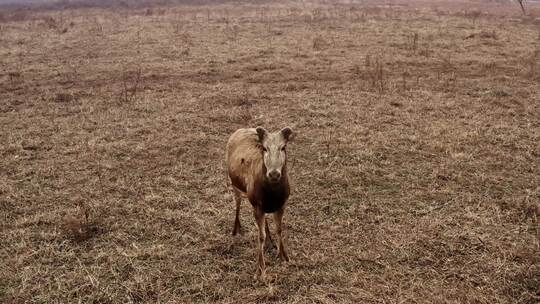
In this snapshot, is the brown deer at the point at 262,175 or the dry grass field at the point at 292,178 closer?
the brown deer at the point at 262,175

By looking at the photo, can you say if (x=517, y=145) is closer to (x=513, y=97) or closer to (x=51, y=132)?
(x=513, y=97)

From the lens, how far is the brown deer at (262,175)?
518 centimetres

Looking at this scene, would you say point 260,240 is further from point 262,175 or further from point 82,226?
point 82,226

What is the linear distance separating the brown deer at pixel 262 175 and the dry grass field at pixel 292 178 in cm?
69

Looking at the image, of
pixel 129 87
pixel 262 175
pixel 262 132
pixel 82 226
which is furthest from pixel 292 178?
pixel 129 87

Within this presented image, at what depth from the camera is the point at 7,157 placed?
959cm

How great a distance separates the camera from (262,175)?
543 cm

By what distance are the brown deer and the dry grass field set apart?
69 centimetres

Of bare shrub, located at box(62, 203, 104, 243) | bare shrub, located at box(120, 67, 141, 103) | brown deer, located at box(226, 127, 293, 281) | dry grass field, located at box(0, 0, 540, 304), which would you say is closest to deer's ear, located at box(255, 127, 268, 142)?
brown deer, located at box(226, 127, 293, 281)

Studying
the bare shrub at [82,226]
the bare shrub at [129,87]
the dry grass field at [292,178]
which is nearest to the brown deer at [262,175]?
the dry grass field at [292,178]

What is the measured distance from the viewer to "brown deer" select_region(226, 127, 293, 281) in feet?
17.0

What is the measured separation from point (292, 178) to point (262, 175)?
3.17 m

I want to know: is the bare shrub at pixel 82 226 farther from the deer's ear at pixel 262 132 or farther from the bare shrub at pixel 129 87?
the bare shrub at pixel 129 87

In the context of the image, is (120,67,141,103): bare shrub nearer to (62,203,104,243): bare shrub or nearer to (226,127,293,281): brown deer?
(62,203,104,243): bare shrub
